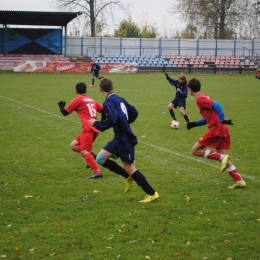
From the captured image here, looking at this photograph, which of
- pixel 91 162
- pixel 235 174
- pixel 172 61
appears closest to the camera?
pixel 235 174

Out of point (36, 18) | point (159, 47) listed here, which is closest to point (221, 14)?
point (159, 47)

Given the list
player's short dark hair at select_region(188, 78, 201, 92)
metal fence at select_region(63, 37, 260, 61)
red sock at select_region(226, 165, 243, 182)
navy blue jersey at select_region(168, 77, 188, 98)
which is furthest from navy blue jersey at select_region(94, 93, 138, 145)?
metal fence at select_region(63, 37, 260, 61)

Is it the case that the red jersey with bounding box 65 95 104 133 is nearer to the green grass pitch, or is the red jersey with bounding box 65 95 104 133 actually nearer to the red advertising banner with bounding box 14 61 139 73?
the green grass pitch

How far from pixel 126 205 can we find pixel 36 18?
40263 millimetres

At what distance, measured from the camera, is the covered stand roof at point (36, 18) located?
42.0m

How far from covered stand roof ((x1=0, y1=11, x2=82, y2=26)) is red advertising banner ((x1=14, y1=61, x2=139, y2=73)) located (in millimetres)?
4546

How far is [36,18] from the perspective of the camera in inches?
1741

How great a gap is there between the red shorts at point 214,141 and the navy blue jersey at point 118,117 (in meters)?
1.46

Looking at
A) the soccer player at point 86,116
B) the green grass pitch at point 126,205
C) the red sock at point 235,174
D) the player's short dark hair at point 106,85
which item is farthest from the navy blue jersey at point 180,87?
the player's short dark hair at point 106,85

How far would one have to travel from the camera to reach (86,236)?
533 centimetres

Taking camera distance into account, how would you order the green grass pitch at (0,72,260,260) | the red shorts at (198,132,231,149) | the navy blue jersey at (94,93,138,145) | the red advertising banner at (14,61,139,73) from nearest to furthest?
the green grass pitch at (0,72,260,260)
the navy blue jersey at (94,93,138,145)
the red shorts at (198,132,231,149)
the red advertising banner at (14,61,139,73)

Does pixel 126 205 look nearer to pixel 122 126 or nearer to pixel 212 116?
pixel 122 126

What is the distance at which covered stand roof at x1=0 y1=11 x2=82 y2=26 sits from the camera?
4203 cm

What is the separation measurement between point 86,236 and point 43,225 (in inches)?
25.1
